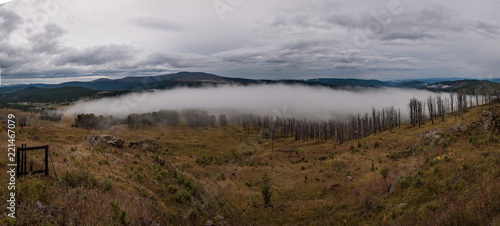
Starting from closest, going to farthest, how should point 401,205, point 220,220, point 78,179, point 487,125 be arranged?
point 401,205 → point 78,179 → point 220,220 → point 487,125

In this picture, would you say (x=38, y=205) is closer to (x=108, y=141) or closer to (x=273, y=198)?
(x=273, y=198)

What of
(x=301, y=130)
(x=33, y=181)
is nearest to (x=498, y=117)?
(x=33, y=181)

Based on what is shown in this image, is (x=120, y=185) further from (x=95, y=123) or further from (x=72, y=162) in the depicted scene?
(x=95, y=123)

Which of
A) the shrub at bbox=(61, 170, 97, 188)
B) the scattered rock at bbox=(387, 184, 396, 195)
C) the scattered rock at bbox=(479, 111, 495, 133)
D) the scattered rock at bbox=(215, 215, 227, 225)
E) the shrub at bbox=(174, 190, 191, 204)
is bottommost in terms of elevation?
the scattered rock at bbox=(215, 215, 227, 225)

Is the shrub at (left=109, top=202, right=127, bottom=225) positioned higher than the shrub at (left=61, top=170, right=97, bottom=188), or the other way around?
the shrub at (left=61, top=170, right=97, bottom=188)

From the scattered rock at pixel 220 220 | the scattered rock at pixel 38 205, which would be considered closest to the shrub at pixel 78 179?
the scattered rock at pixel 38 205

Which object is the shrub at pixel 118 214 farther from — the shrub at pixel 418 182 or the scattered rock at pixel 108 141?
the scattered rock at pixel 108 141

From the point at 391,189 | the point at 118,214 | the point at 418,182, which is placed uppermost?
the point at 418,182

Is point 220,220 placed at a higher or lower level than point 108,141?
lower

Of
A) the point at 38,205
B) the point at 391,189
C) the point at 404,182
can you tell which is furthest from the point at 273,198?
the point at 38,205

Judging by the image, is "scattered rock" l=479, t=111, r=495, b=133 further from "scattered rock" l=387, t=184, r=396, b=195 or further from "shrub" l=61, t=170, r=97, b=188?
"shrub" l=61, t=170, r=97, b=188

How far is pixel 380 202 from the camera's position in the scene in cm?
1795

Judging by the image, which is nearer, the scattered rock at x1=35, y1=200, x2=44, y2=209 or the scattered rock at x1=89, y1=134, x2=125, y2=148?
the scattered rock at x1=35, y1=200, x2=44, y2=209

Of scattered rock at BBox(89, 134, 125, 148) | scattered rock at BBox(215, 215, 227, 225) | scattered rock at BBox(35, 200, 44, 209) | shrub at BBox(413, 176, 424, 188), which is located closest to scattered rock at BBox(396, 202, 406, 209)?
shrub at BBox(413, 176, 424, 188)
